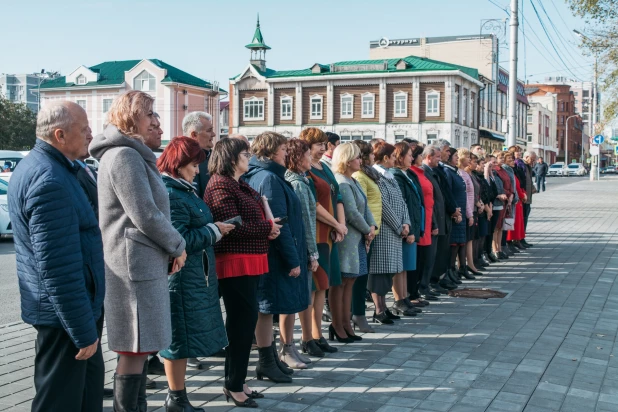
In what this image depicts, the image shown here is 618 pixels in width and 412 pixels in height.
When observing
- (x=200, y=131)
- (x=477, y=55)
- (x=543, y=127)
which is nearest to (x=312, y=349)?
(x=200, y=131)

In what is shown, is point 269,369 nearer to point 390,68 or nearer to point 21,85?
point 390,68

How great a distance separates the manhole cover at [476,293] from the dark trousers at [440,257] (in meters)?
0.32

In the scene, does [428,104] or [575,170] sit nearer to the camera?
[428,104]

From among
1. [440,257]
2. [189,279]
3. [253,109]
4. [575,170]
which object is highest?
[253,109]

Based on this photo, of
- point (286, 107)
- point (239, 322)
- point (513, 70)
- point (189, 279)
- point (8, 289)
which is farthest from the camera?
point (286, 107)

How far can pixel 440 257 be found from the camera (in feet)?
34.1

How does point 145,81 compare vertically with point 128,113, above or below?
above

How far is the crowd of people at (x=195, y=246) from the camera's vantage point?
3646 millimetres

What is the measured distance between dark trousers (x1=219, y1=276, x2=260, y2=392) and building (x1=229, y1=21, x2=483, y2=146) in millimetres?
54893

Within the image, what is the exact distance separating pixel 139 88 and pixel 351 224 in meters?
62.6

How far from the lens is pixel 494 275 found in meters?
12.0

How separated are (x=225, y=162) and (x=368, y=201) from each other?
2.93 m

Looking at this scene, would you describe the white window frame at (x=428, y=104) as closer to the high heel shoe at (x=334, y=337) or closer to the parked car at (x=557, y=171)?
the parked car at (x=557, y=171)

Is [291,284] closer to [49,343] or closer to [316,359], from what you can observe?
[316,359]
